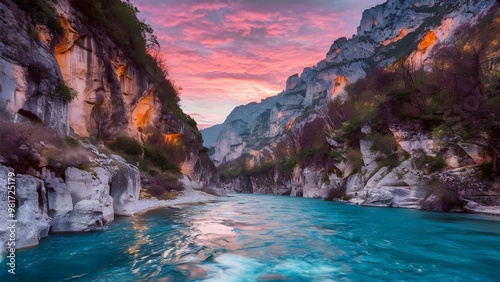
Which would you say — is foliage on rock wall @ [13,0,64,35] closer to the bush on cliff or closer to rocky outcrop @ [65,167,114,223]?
the bush on cliff

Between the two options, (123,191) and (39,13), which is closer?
(39,13)

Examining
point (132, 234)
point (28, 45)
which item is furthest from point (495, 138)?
point (28, 45)

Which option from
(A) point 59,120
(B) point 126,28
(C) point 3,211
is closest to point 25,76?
(A) point 59,120

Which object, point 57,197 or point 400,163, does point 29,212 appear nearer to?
point 57,197

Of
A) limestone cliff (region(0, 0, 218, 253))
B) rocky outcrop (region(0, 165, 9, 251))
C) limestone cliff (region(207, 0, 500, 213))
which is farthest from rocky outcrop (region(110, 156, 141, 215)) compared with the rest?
limestone cliff (region(207, 0, 500, 213))

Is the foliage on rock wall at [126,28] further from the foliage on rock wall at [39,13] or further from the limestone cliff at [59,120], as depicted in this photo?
the foliage on rock wall at [39,13]

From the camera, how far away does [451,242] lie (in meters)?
10.2

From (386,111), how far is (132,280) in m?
33.2

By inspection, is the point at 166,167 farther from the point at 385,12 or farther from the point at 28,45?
the point at 385,12

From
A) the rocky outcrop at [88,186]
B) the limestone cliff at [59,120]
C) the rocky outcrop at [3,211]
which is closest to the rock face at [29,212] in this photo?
the limestone cliff at [59,120]

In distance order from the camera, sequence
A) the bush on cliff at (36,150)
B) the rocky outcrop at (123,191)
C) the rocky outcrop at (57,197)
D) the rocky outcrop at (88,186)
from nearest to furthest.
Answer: the bush on cliff at (36,150) → the rocky outcrop at (57,197) → the rocky outcrop at (88,186) → the rocky outcrop at (123,191)

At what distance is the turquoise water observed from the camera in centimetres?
639

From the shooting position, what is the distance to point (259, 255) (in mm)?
8281

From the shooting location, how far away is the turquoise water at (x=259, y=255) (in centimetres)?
639
